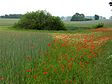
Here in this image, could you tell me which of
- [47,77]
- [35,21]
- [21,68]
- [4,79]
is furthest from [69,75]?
Result: [35,21]

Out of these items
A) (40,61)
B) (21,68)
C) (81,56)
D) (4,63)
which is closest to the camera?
(21,68)

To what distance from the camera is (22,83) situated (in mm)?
7504

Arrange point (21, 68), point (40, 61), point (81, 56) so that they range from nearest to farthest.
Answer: point (21, 68) → point (40, 61) → point (81, 56)

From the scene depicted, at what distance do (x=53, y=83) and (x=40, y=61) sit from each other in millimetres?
2829

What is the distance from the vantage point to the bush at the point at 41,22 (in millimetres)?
45375

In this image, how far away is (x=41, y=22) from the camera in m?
45.9

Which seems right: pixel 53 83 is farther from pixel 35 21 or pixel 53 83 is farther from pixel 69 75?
pixel 35 21

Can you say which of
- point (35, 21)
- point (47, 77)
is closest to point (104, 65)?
point (47, 77)

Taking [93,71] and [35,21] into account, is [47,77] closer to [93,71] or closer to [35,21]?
[93,71]

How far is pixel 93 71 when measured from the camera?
9570mm

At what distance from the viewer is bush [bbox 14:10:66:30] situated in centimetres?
4538

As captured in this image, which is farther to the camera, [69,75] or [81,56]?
[81,56]

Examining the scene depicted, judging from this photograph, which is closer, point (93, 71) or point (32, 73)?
point (32, 73)

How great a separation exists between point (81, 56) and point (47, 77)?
4499 mm
